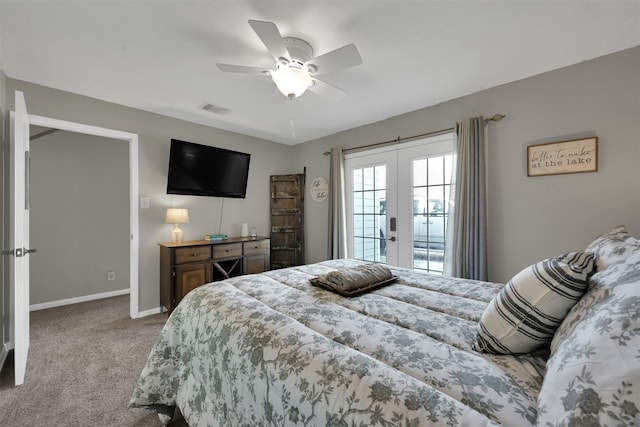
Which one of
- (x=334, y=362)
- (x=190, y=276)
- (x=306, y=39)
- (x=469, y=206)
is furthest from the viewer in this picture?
(x=190, y=276)

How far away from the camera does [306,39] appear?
189cm

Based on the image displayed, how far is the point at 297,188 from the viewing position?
4531 mm

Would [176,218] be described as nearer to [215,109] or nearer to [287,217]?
[215,109]

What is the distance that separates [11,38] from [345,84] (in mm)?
2538

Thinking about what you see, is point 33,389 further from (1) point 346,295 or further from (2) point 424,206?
(2) point 424,206

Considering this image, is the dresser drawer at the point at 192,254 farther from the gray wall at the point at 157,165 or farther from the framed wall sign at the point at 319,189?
the framed wall sign at the point at 319,189

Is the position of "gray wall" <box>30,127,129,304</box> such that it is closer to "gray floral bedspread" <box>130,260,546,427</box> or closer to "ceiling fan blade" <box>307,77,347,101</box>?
"gray floral bedspread" <box>130,260,546,427</box>

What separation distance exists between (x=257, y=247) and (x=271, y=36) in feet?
9.28

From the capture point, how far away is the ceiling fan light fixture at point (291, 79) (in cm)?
198

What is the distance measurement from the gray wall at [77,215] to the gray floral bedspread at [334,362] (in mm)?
3115

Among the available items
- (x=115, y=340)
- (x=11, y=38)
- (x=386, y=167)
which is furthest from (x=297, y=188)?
(x=11, y=38)

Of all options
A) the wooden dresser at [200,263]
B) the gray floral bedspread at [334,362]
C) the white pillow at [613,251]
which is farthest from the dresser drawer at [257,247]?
the white pillow at [613,251]

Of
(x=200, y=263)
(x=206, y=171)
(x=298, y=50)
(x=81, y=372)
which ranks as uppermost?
(x=298, y=50)

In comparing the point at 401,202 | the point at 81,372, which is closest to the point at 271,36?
the point at 401,202
